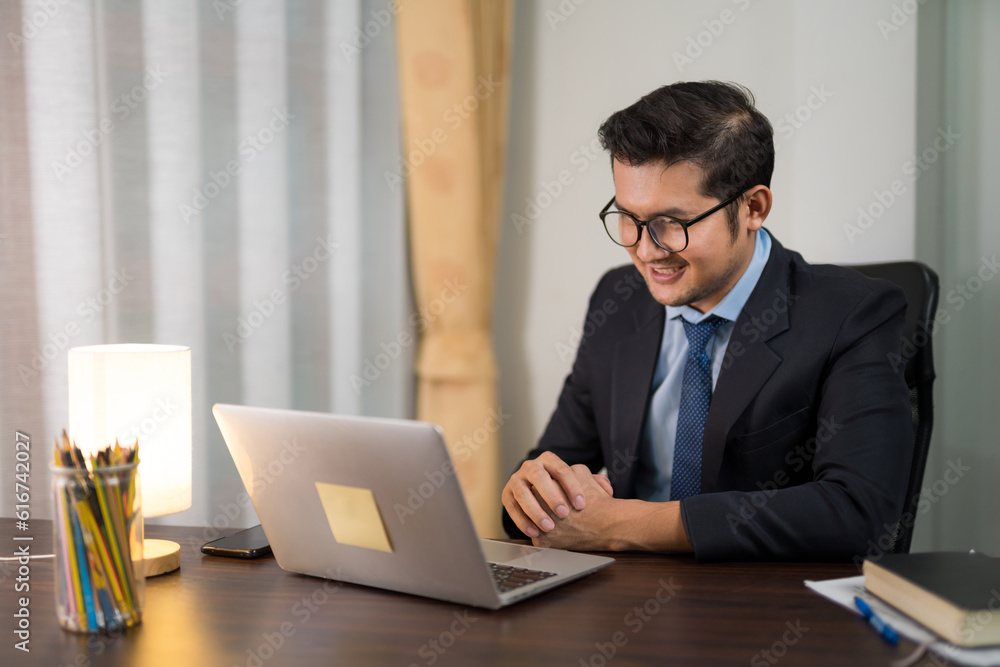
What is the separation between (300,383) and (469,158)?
80 cm

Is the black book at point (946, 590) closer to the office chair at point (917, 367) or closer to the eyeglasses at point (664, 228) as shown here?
the office chair at point (917, 367)

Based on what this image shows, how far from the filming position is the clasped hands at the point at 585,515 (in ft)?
4.05

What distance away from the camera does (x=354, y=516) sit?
1.02 m

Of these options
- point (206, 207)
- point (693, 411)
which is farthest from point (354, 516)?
point (206, 207)

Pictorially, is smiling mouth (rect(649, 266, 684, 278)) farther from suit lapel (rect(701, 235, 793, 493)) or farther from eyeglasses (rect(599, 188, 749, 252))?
suit lapel (rect(701, 235, 793, 493))

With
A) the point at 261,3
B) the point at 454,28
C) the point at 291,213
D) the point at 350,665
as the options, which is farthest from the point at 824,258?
the point at 350,665

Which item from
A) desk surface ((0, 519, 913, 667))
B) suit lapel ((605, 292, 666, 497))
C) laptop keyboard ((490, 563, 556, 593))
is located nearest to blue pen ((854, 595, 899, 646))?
desk surface ((0, 519, 913, 667))

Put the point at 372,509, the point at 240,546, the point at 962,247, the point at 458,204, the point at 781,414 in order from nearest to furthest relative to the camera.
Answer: the point at 372,509 → the point at 240,546 → the point at 781,414 → the point at 962,247 → the point at 458,204

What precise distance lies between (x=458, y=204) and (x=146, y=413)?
138 centimetres

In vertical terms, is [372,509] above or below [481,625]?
above

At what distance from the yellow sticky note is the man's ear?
38.1 inches

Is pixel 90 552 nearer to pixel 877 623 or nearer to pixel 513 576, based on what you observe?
pixel 513 576

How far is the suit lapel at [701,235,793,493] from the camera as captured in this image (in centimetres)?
149

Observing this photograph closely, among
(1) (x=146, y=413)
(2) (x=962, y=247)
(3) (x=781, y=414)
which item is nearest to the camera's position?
(1) (x=146, y=413)
